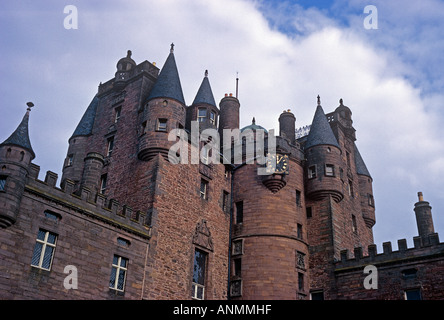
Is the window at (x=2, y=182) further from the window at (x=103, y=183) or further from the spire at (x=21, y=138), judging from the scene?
the window at (x=103, y=183)

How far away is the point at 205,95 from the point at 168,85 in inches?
242

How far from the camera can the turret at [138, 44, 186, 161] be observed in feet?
92.2

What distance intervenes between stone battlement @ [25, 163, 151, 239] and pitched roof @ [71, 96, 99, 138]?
10697 millimetres

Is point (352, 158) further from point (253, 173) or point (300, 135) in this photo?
point (253, 173)

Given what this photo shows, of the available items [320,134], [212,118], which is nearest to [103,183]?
[212,118]

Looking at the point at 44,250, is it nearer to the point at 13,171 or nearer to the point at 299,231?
the point at 13,171

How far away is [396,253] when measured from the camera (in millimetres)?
27656

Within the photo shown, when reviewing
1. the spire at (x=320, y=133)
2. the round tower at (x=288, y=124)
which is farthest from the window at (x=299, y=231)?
the round tower at (x=288, y=124)

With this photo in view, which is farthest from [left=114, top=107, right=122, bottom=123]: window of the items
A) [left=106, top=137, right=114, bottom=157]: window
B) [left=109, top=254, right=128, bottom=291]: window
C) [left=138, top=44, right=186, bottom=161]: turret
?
[left=109, top=254, right=128, bottom=291]: window

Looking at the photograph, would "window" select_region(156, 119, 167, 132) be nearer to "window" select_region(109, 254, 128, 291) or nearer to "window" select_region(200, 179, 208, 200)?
"window" select_region(200, 179, 208, 200)

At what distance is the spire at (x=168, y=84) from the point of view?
3016cm

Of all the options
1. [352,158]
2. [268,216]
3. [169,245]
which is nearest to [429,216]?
[352,158]

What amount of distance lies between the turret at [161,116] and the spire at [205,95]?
14.0ft

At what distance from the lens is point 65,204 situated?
70.8ft
